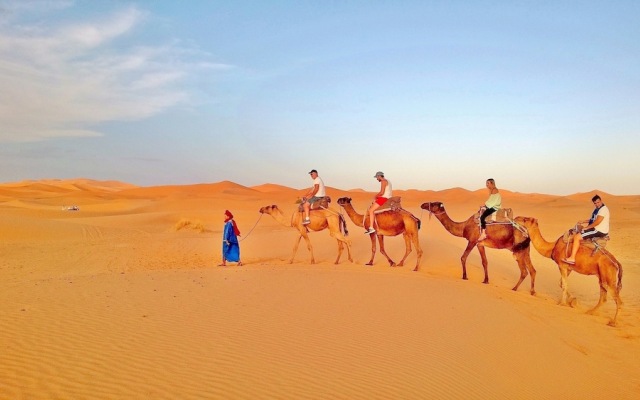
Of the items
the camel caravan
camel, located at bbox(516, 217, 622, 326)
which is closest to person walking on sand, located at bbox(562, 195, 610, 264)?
the camel caravan

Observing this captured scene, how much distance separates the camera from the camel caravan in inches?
495

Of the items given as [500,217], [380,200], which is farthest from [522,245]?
[380,200]

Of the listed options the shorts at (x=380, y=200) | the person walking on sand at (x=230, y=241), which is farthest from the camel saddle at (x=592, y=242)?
the person walking on sand at (x=230, y=241)

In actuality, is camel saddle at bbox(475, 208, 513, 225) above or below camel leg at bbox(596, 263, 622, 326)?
above

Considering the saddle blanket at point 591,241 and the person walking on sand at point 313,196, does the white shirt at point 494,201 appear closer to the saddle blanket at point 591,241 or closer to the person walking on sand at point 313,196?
the saddle blanket at point 591,241

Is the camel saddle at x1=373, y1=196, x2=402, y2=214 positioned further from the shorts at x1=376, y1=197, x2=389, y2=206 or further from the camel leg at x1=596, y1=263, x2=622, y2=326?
the camel leg at x1=596, y1=263, x2=622, y2=326

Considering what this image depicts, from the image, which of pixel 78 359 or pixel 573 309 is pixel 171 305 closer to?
pixel 78 359

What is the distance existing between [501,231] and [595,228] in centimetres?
274

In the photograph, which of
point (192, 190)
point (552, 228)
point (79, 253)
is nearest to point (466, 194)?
point (192, 190)

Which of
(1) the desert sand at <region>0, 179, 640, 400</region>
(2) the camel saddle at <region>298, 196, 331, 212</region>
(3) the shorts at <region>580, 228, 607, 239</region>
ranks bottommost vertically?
(1) the desert sand at <region>0, 179, 640, 400</region>

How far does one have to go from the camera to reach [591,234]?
41.7ft

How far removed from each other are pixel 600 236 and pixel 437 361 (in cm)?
707

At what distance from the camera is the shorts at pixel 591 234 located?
41.4ft

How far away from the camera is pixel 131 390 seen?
587 centimetres
